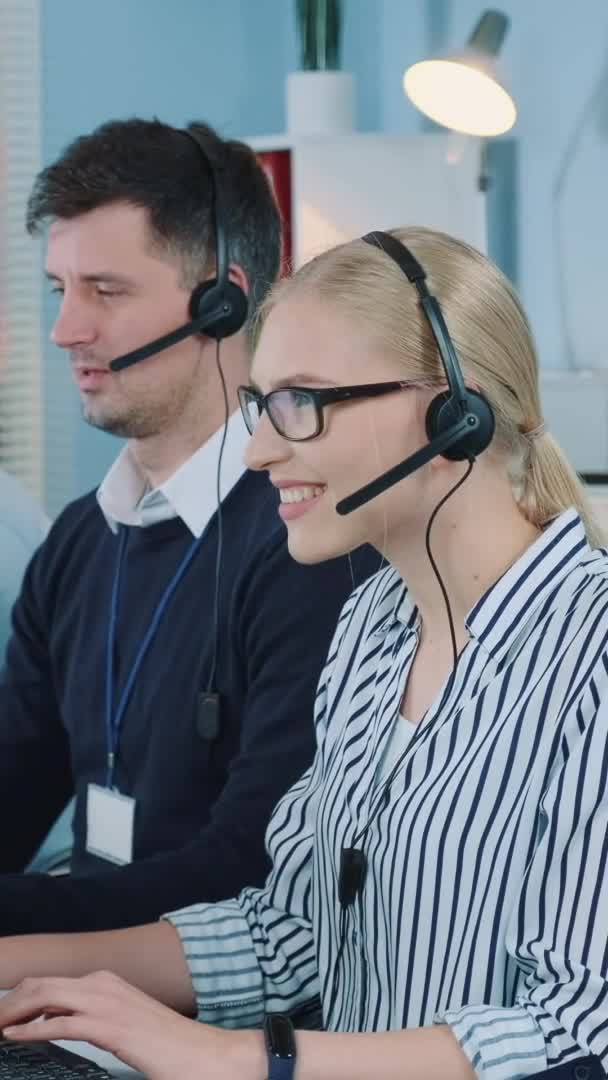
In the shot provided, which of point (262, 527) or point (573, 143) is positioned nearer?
point (262, 527)

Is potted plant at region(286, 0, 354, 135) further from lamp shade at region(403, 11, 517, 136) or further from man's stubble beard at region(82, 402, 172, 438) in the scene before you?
man's stubble beard at region(82, 402, 172, 438)

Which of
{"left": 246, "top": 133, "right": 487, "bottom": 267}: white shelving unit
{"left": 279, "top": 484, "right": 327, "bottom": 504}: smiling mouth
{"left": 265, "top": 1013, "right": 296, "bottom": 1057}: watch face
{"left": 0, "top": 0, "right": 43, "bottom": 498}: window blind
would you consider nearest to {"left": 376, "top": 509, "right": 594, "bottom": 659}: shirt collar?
{"left": 279, "top": 484, "right": 327, "bottom": 504}: smiling mouth

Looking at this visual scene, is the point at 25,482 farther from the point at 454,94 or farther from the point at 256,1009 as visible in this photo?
the point at 256,1009

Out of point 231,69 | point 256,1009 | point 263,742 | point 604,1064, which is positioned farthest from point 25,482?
point 604,1064

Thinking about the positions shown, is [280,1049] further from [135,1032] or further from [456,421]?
[456,421]

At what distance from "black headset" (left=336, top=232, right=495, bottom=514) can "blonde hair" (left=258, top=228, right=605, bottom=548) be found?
2cm

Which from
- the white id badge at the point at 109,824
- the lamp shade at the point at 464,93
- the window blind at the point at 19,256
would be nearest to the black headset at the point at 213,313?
the white id badge at the point at 109,824

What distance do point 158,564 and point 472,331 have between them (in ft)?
2.32

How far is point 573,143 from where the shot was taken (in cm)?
299

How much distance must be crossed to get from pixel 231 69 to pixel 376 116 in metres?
0.36

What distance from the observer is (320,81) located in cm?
308

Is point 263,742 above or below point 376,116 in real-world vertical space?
below

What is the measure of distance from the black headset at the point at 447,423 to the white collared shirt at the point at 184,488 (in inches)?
23.1

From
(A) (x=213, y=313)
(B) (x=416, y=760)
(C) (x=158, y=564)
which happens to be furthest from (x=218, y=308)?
(B) (x=416, y=760)
